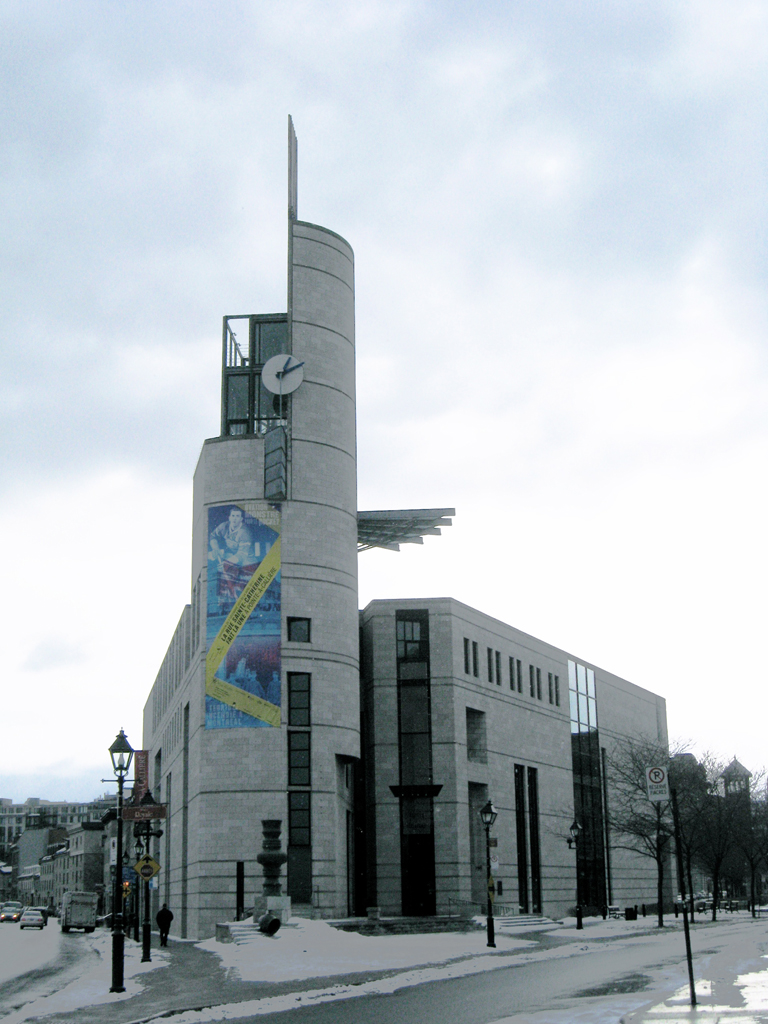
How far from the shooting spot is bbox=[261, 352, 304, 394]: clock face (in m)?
55.1

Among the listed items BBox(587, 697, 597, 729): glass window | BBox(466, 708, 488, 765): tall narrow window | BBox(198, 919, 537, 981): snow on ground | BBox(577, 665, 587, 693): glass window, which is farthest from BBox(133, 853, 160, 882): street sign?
BBox(587, 697, 597, 729): glass window

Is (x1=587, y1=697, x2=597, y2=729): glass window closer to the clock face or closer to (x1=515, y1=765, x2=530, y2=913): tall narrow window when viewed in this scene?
(x1=515, y1=765, x2=530, y2=913): tall narrow window

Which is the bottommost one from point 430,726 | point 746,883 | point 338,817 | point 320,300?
point 746,883

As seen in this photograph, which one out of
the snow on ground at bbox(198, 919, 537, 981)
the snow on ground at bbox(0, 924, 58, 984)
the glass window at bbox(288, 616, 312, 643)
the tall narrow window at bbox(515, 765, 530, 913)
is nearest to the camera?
the snow on ground at bbox(198, 919, 537, 981)

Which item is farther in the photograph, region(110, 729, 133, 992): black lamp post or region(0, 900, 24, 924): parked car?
region(0, 900, 24, 924): parked car

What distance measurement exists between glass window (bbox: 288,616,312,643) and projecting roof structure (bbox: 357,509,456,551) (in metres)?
9.19

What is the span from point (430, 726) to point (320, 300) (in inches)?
931

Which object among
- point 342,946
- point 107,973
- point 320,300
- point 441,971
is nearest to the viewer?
point 441,971

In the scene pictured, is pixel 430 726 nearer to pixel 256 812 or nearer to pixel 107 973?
pixel 256 812

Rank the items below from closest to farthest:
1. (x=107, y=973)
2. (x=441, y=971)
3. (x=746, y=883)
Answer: (x=441, y=971), (x=107, y=973), (x=746, y=883)

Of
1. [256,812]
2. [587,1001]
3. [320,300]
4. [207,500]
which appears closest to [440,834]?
[256,812]

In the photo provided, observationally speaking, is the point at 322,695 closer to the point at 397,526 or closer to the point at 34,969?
the point at 397,526

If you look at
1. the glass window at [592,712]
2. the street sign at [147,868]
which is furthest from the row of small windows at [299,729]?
the glass window at [592,712]

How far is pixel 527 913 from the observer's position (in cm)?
6372
